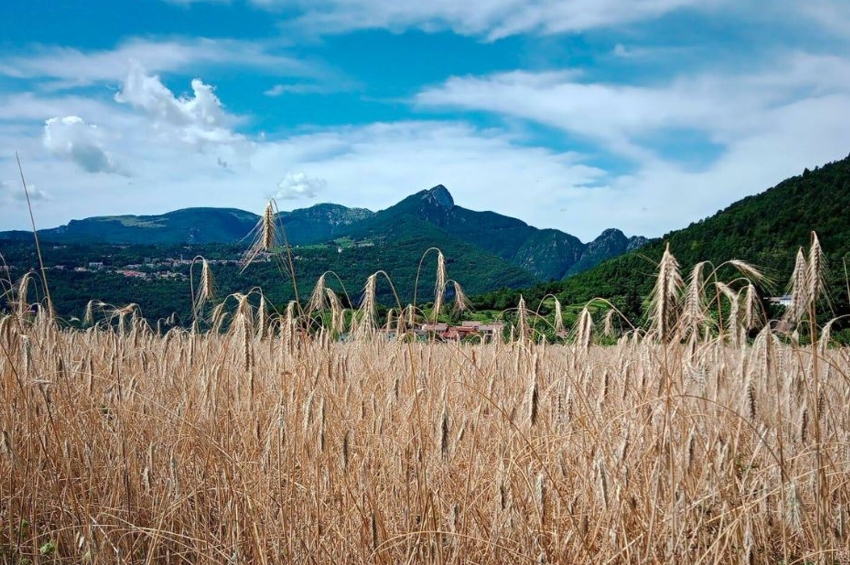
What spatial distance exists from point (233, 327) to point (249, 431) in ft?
2.76

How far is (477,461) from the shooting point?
3211 millimetres

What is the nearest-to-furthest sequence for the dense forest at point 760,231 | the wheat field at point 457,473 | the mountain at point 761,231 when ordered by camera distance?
the wheat field at point 457,473
the dense forest at point 760,231
the mountain at point 761,231

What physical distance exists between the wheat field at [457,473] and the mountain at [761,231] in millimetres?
32868

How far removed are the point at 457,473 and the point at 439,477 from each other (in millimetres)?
203

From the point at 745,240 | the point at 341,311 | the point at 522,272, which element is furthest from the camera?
the point at 522,272

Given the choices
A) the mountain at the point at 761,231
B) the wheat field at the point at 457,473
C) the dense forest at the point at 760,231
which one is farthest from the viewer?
the mountain at the point at 761,231

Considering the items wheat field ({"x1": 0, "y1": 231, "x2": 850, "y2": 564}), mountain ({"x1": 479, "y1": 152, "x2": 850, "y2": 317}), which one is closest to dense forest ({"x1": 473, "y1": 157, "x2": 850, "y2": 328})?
mountain ({"x1": 479, "y1": 152, "x2": 850, "y2": 317})

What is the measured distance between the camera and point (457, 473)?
119 inches

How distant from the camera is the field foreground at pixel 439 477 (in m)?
2.21

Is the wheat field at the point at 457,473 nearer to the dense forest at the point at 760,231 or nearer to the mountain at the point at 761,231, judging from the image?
the dense forest at the point at 760,231

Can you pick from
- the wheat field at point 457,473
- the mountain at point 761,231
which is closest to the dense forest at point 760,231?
the mountain at point 761,231

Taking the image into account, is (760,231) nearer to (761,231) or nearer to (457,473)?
(761,231)

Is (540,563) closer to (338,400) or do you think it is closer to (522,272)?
(338,400)

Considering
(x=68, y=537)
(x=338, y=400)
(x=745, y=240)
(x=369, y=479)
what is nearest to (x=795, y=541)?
(x=369, y=479)
